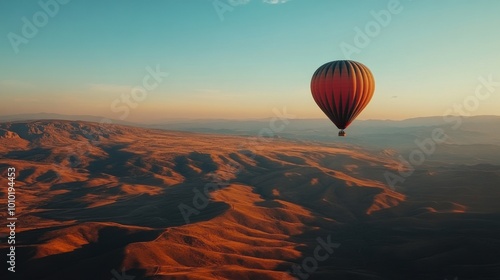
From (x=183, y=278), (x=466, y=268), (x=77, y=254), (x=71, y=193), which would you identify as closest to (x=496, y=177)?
(x=466, y=268)

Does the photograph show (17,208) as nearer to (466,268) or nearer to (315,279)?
(315,279)

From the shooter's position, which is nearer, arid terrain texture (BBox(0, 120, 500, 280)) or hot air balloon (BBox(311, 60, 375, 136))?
hot air balloon (BBox(311, 60, 375, 136))

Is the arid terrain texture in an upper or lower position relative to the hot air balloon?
lower

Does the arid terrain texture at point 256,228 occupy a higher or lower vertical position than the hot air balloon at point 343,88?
lower

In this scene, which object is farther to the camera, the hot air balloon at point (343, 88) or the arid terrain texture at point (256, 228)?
the arid terrain texture at point (256, 228)

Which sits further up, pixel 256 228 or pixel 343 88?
pixel 343 88
